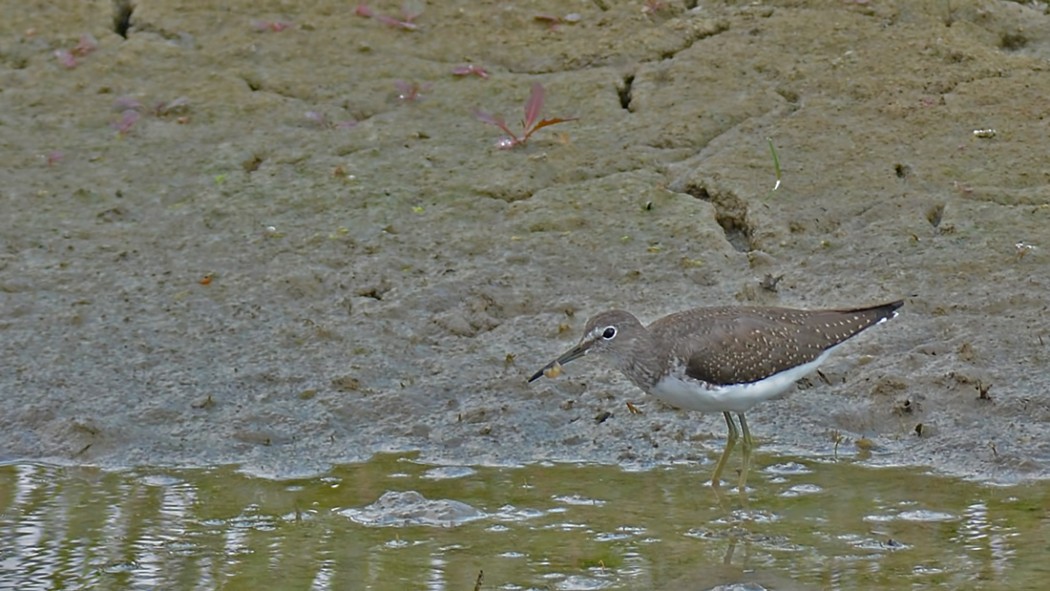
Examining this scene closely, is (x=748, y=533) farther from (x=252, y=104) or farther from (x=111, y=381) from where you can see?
(x=252, y=104)

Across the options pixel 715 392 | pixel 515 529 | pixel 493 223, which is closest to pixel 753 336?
pixel 715 392

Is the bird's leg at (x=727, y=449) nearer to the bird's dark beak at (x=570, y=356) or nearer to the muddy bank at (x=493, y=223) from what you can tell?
the muddy bank at (x=493, y=223)

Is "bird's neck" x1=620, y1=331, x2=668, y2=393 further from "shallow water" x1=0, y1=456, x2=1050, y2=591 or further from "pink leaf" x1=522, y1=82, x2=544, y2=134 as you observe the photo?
"pink leaf" x1=522, y1=82, x2=544, y2=134

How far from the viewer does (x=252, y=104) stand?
36.5 ft

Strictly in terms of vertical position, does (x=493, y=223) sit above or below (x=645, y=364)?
below

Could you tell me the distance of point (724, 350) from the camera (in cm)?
808

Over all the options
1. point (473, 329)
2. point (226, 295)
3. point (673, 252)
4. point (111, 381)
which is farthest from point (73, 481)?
point (673, 252)

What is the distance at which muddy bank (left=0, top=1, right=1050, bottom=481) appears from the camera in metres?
8.57

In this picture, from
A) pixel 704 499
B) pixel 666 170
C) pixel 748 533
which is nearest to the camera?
pixel 748 533

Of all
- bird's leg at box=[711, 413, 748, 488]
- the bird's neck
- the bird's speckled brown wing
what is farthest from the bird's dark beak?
bird's leg at box=[711, 413, 748, 488]

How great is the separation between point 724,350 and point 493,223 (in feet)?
7.76

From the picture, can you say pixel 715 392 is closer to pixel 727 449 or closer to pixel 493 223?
pixel 727 449

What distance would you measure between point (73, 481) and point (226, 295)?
5.79 feet

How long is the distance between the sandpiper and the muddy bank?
39 cm
